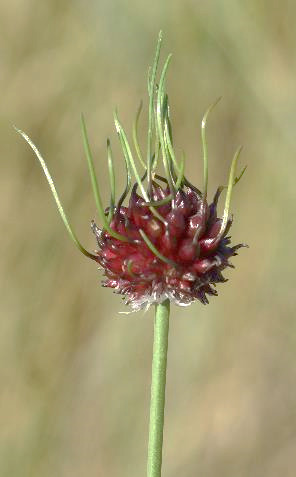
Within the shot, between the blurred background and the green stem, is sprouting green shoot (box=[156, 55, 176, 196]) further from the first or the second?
Result: the blurred background

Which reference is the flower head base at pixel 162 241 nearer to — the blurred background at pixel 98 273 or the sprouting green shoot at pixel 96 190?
the sprouting green shoot at pixel 96 190

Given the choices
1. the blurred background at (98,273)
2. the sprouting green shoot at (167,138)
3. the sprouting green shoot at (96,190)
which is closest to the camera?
the sprouting green shoot at (96,190)

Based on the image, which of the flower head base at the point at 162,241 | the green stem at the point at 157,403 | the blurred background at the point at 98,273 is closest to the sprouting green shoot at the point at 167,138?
the flower head base at the point at 162,241

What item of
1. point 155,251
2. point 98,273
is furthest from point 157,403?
point 98,273

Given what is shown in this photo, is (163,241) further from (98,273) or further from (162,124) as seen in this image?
(98,273)

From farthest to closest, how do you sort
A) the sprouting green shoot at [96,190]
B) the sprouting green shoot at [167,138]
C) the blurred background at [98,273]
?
the blurred background at [98,273] < the sprouting green shoot at [167,138] < the sprouting green shoot at [96,190]

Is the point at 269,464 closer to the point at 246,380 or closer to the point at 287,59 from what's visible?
the point at 246,380
